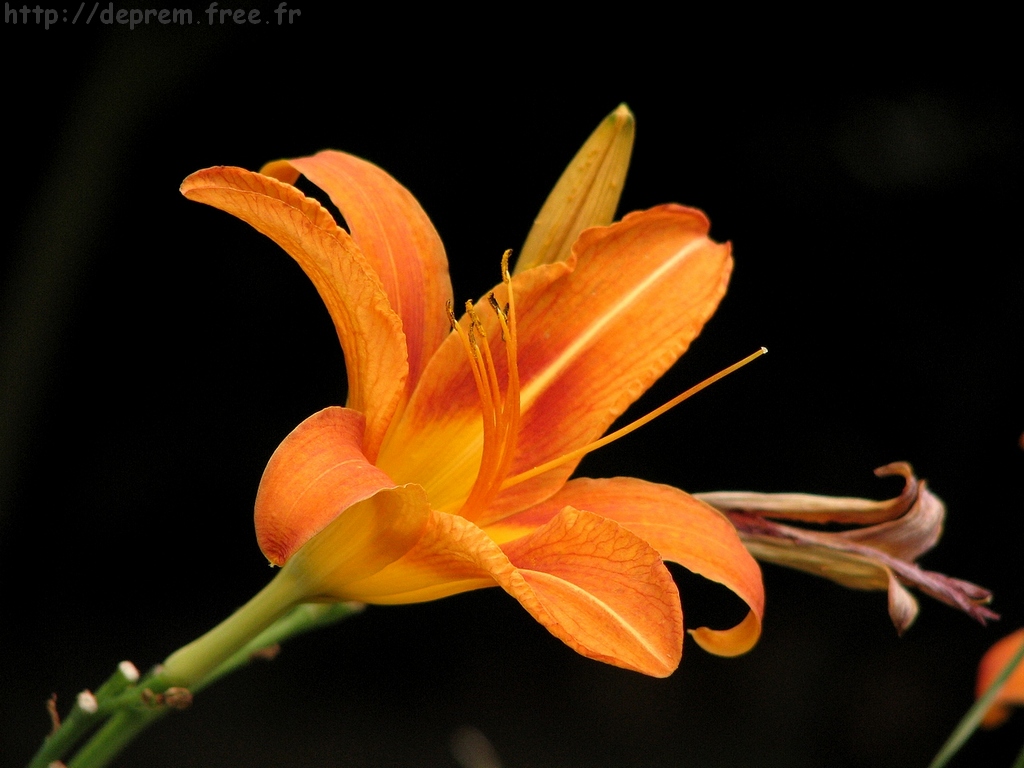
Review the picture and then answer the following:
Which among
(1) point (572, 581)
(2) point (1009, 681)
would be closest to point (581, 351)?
(1) point (572, 581)

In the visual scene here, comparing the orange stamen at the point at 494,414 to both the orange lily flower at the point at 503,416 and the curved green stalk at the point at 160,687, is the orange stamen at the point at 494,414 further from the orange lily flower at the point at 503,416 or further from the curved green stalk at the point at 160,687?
the curved green stalk at the point at 160,687

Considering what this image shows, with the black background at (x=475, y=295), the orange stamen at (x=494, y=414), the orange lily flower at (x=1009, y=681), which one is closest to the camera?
the orange stamen at (x=494, y=414)

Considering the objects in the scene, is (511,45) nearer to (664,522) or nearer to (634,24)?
(634,24)

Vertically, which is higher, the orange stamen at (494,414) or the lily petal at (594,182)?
the lily petal at (594,182)

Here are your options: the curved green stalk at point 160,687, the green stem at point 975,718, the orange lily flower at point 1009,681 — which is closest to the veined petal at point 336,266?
the curved green stalk at point 160,687

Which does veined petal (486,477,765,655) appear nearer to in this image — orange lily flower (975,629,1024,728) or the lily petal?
the lily petal

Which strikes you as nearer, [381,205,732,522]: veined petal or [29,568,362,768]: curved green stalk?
[29,568,362,768]: curved green stalk

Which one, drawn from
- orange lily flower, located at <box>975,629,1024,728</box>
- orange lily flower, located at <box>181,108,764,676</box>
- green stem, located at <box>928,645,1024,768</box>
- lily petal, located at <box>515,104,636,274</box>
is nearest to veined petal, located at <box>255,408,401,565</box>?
orange lily flower, located at <box>181,108,764,676</box>

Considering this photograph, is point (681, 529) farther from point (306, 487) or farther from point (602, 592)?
point (306, 487)
